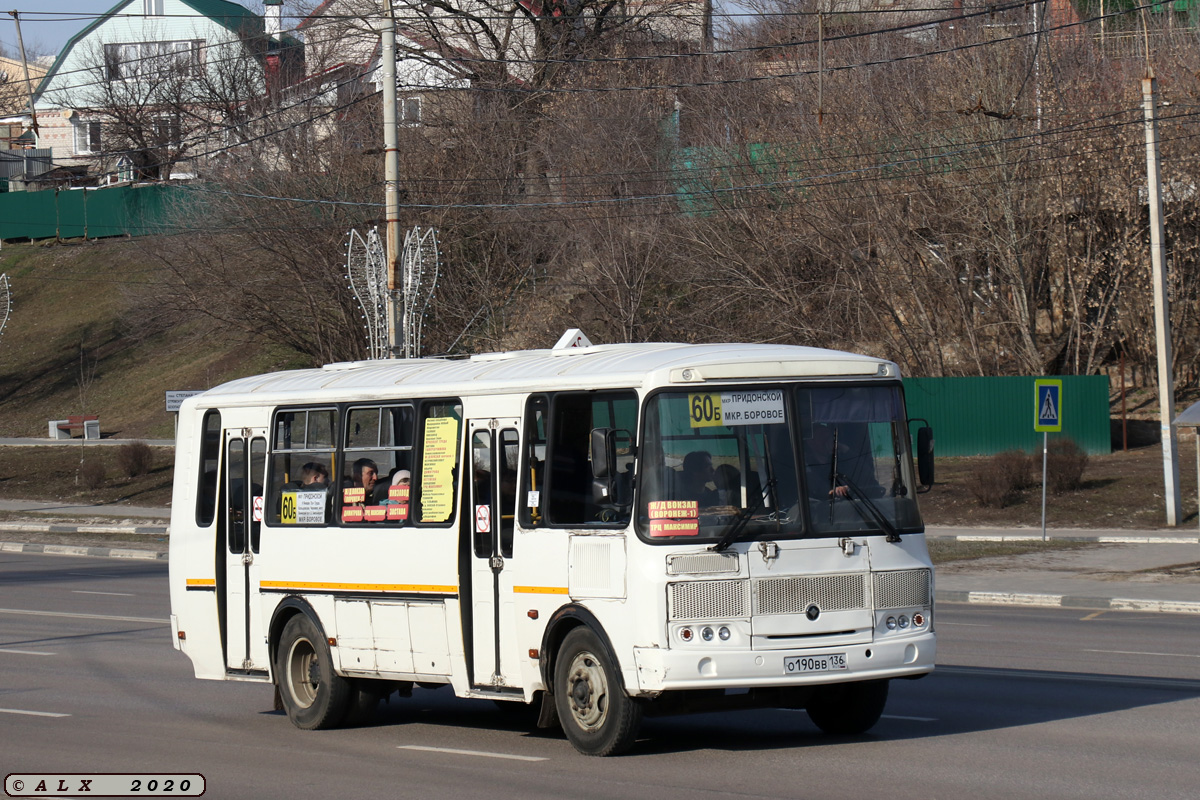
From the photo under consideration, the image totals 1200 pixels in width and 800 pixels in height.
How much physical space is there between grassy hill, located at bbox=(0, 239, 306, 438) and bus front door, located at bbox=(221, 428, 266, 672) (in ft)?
130

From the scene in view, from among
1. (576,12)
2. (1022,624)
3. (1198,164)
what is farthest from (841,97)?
(1022,624)

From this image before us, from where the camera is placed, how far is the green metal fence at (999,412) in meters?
35.8

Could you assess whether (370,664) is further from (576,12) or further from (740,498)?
(576,12)

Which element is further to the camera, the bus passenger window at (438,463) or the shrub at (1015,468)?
the shrub at (1015,468)

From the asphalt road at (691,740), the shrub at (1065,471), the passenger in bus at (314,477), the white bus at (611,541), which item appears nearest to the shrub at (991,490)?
the shrub at (1065,471)

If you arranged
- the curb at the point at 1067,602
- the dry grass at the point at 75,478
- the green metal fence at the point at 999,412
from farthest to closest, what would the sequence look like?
1. the dry grass at the point at 75,478
2. the green metal fence at the point at 999,412
3. the curb at the point at 1067,602

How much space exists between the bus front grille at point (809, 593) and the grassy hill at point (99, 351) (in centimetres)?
4411

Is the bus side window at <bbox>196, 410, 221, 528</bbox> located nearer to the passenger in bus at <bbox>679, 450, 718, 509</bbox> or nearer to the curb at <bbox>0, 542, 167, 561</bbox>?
the passenger in bus at <bbox>679, 450, 718, 509</bbox>

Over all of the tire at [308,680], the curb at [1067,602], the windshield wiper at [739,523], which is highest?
the windshield wiper at [739,523]

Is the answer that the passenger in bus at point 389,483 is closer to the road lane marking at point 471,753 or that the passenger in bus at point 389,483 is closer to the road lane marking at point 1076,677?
the road lane marking at point 471,753

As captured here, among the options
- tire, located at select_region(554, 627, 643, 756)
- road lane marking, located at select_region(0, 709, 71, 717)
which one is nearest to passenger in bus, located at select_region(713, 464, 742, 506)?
tire, located at select_region(554, 627, 643, 756)

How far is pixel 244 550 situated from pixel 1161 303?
2026cm

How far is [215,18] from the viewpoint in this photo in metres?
81.9

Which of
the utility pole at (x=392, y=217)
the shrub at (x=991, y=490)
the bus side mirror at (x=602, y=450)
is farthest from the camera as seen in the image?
the shrub at (x=991, y=490)
